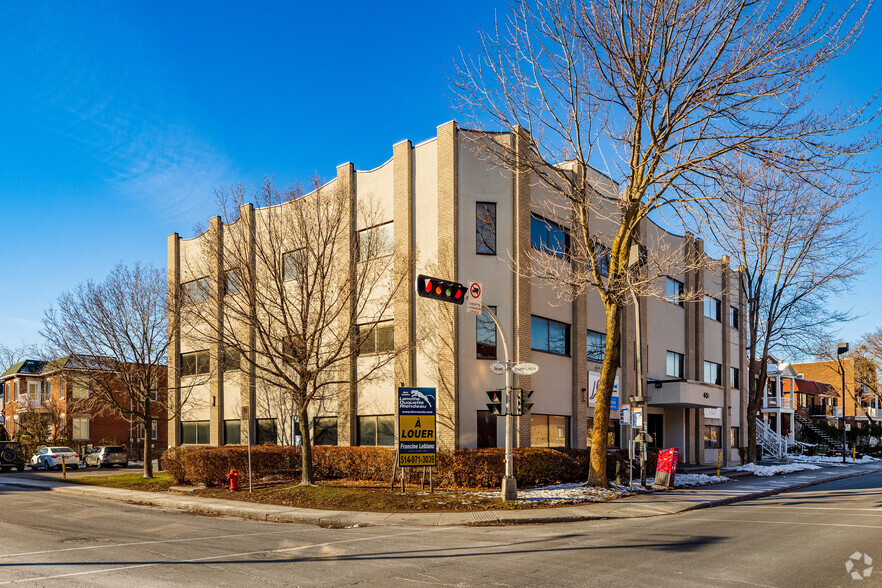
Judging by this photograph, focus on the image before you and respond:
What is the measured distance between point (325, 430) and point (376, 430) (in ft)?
10.2

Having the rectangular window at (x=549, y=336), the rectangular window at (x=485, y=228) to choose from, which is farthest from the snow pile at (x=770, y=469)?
the rectangular window at (x=485, y=228)

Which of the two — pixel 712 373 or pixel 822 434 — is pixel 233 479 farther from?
pixel 822 434

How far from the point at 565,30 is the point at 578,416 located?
588 inches

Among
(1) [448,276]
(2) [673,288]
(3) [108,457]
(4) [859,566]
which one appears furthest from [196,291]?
(4) [859,566]

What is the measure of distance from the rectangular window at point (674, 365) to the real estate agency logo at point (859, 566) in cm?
2536

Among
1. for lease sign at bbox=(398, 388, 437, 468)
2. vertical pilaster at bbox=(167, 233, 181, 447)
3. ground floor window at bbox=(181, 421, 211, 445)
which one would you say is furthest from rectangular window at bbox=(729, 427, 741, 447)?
vertical pilaster at bbox=(167, 233, 181, 447)

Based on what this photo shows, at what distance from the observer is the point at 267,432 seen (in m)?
31.3

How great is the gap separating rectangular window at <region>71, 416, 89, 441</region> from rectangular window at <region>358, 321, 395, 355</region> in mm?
40064

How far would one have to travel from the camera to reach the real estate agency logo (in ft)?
32.8

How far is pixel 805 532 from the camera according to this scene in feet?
46.9

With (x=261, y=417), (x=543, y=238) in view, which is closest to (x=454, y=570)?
(x=543, y=238)

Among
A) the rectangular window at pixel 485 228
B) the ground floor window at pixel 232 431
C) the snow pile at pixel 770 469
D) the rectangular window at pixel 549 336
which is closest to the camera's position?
the rectangular window at pixel 485 228

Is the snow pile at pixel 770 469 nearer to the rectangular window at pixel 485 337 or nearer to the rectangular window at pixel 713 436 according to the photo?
the rectangular window at pixel 713 436

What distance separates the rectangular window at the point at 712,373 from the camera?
4075 cm
